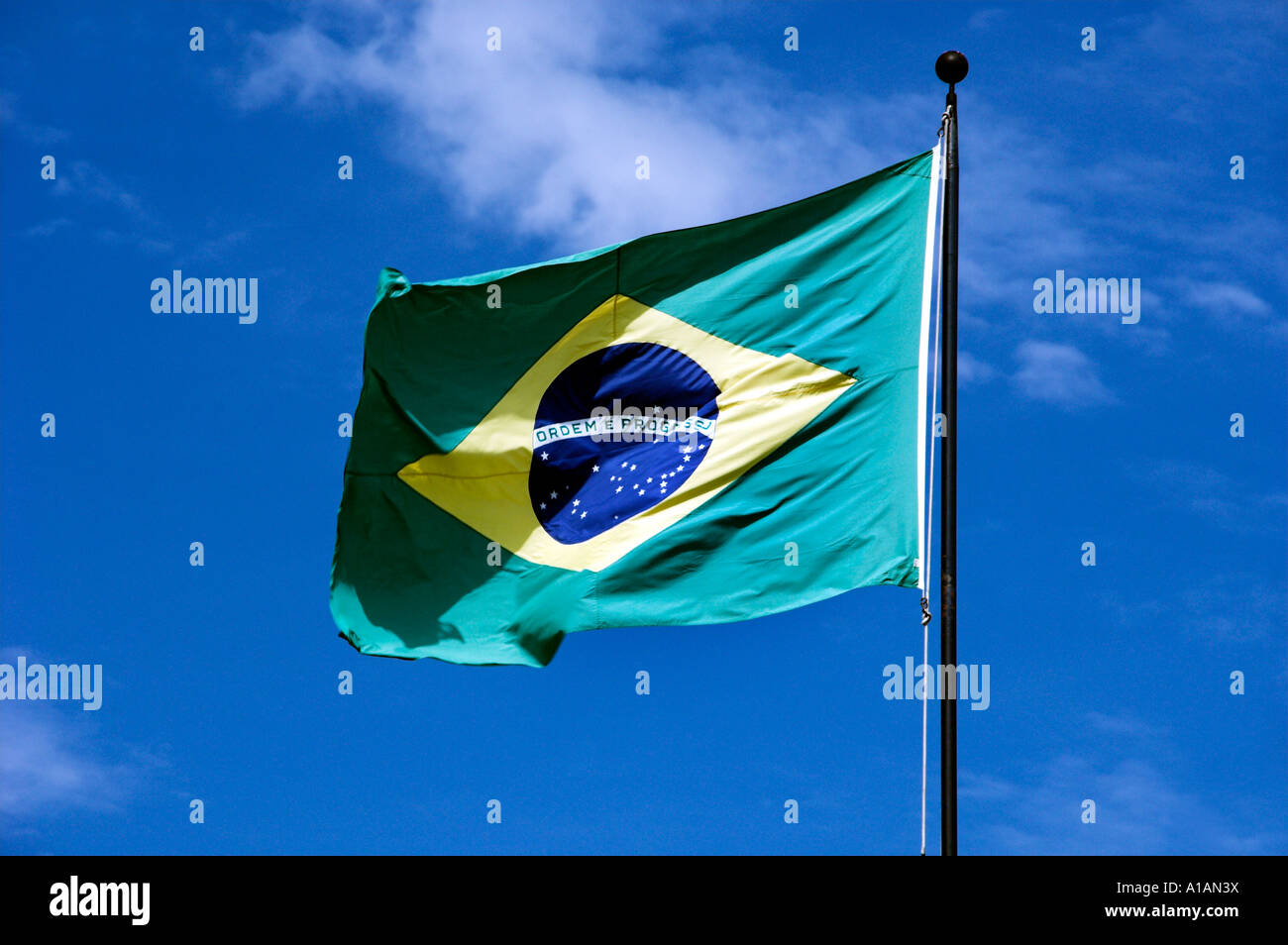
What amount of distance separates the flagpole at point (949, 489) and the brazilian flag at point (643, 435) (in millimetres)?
1039

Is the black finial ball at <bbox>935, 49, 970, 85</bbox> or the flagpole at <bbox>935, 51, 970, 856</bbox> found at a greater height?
the black finial ball at <bbox>935, 49, 970, 85</bbox>

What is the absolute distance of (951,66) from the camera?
699 inches

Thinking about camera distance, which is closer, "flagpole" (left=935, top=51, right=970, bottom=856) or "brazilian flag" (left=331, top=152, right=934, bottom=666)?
"flagpole" (left=935, top=51, right=970, bottom=856)

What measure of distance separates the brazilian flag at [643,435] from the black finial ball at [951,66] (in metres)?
1.04

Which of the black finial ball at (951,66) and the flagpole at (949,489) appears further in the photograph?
the black finial ball at (951,66)

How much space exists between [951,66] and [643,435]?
4855mm

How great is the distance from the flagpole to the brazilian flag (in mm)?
1039

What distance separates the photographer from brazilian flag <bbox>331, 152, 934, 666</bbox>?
18375mm

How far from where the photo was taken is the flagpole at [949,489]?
14.9 m

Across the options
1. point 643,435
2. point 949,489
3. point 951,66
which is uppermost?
point 951,66

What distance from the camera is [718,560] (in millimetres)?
18625

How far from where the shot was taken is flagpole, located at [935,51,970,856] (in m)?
14.9

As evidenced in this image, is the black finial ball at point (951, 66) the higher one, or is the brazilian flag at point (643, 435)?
the black finial ball at point (951, 66)
